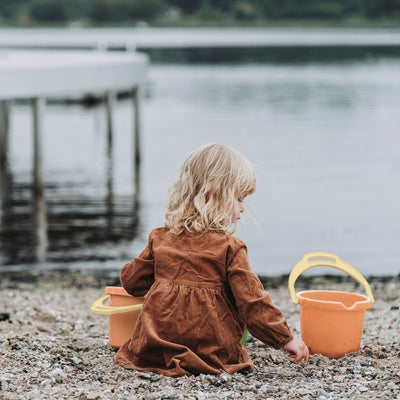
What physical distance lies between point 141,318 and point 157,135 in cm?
2184

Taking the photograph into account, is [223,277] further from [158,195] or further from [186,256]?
[158,195]

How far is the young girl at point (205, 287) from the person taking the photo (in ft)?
13.3

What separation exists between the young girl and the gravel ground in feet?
0.42

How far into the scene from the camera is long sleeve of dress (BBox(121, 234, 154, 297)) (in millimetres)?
4285

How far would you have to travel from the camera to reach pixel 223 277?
4117 millimetres

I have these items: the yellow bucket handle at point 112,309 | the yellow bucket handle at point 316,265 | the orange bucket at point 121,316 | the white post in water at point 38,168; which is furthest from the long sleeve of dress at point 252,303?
the white post in water at point 38,168

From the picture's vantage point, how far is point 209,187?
4.09 m

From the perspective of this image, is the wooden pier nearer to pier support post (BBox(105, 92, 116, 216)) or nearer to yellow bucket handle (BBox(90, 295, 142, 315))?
pier support post (BBox(105, 92, 116, 216))

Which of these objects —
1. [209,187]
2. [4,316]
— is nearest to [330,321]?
[209,187]

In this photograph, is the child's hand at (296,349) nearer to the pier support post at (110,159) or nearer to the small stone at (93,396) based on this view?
the small stone at (93,396)

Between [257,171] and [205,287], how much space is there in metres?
14.1

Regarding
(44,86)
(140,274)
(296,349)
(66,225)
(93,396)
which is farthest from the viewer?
(44,86)

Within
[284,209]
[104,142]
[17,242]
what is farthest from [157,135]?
[17,242]

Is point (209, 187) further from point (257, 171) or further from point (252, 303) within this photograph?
point (257, 171)
